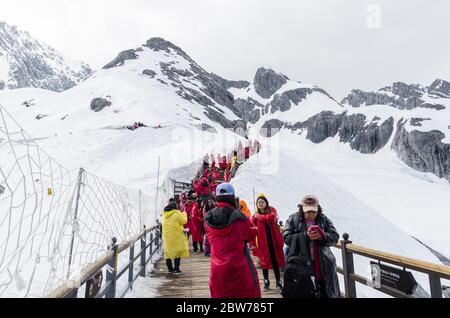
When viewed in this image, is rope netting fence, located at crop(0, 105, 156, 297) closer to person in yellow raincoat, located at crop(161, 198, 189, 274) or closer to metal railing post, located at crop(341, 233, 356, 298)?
person in yellow raincoat, located at crop(161, 198, 189, 274)

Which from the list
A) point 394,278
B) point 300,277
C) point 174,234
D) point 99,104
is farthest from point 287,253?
point 99,104

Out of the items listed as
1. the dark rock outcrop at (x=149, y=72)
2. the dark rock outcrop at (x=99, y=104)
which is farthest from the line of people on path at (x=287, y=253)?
the dark rock outcrop at (x=149, y=72)

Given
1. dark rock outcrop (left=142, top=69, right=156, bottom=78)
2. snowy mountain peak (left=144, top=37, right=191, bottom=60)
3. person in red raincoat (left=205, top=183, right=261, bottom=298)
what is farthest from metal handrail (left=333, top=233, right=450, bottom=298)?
snowy mountain peak (left=144, top=37, right=191, bottom=60)

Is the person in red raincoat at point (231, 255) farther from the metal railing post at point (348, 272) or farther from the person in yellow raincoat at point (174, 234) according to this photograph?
the person in yellow raincoat at point (174, 234)

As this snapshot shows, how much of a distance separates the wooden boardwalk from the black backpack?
258cm

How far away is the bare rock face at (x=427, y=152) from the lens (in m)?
73.2

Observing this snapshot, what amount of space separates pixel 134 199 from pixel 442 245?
2697cm

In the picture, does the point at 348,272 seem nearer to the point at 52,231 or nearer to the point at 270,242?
the point at 270,242

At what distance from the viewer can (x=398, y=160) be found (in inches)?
3442

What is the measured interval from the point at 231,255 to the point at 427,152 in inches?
3435

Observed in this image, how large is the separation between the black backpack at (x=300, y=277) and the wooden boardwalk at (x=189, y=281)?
101 inches

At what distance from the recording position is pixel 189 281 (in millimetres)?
6965
